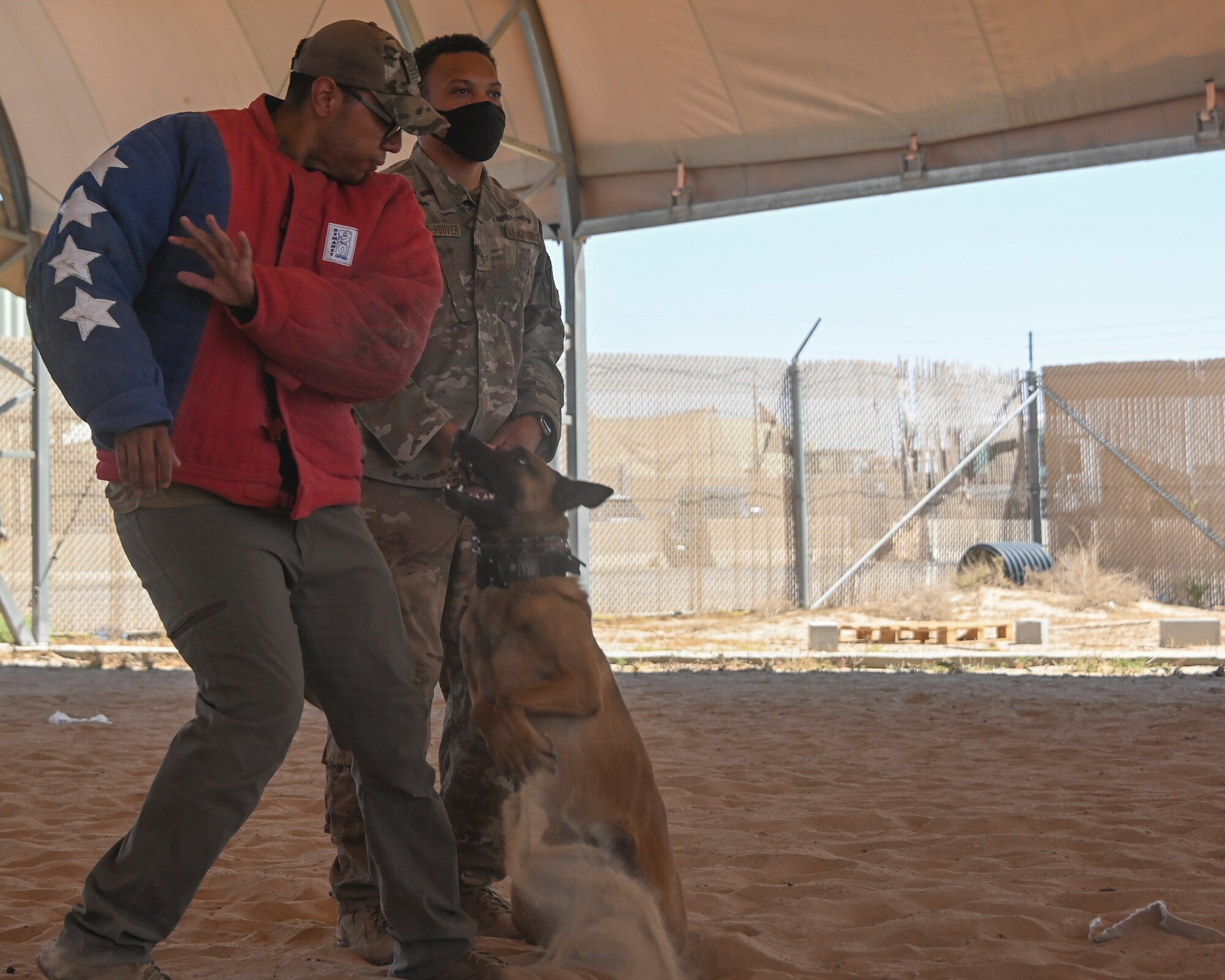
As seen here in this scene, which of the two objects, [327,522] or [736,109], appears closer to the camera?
[327,522]

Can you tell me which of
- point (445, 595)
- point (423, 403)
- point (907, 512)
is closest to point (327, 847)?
point (445, 595)

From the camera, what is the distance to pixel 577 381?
960cm

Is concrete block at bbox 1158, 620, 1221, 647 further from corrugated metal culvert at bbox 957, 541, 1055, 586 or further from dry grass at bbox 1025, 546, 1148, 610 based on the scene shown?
corrugated metal culvert at bbox 957, 541, 1055, 586

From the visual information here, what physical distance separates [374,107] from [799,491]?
10572 millimetres

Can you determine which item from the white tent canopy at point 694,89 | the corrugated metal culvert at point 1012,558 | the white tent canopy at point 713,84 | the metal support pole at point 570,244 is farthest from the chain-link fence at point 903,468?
the white tent canopy at point 713,84

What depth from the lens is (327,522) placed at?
2.15 m

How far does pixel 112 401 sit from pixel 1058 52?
725cm

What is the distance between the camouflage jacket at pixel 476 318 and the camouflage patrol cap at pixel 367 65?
0.59 meters

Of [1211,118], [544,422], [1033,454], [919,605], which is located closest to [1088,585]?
[1033,454]

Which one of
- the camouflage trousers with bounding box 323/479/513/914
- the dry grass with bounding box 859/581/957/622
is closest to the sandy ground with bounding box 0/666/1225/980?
the camouflage trousers with bounding box 323/479/513/914

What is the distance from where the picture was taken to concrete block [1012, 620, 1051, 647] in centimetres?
1009

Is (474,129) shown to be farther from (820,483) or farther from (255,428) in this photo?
(820,483)

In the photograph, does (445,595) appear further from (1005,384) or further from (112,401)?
(1005,384)

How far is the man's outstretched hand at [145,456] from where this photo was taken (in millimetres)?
1824
